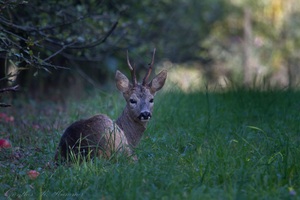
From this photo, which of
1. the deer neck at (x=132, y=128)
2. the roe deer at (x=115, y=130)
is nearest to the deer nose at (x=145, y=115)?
the roe deer at (x=115, y=130)

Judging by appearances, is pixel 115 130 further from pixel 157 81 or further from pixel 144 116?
pixel 157 81

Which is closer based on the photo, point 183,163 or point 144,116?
point 183,163

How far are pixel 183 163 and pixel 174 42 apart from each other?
415 inches

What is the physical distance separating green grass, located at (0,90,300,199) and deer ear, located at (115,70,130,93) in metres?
0.56

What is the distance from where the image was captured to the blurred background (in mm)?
9352

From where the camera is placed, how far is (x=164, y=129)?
280 inches

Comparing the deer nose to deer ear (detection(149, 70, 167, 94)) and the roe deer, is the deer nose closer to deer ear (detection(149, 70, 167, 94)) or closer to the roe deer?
the roe deer

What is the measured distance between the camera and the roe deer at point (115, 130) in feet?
18.5

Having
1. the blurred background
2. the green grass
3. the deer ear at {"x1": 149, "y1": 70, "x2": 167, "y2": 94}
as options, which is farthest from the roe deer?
the blurred background

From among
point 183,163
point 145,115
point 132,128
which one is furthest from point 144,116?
point 183,163

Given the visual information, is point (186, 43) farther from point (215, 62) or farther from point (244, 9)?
point (244, 9)

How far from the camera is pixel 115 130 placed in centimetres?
599

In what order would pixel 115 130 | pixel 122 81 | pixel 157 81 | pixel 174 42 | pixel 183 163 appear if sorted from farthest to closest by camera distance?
pixel 174 42
pixel 157 81
pixel 122 81
pixel 115 130
pixel 183 163

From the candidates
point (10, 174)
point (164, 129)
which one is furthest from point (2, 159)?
point (164, 129)
